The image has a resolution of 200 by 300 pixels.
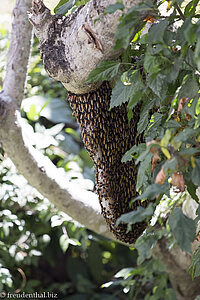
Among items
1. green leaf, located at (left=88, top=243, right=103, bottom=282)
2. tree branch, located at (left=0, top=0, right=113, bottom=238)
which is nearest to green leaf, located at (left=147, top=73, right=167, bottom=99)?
tree branch, located at (left=0, top=0, right=113, bottom=238)

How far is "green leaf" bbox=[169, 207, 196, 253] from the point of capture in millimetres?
512

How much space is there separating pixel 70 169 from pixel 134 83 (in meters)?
1.27

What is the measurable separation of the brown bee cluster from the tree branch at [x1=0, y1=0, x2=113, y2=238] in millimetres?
438

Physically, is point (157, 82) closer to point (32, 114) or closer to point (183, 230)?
point (183, 230)

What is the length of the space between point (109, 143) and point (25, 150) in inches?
19.8

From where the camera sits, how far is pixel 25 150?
1.32 m

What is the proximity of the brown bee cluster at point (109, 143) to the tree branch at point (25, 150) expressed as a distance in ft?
1.44

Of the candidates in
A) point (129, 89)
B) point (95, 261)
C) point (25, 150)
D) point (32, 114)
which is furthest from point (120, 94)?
point (95, 261)

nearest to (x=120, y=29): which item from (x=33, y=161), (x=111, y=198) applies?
(x=111, y=198)

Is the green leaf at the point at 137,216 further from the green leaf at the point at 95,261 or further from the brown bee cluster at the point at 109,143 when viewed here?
the green leaf at the point at 95,261

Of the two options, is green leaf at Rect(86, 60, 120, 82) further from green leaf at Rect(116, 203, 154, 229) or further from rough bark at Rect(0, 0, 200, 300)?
rough bark at Rect(0, 0, 200, 300)

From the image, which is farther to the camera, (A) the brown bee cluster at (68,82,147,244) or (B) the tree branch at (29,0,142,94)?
(A) the brown bee cluster at (68,82,147,244)

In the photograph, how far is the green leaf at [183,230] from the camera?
512 millimetres

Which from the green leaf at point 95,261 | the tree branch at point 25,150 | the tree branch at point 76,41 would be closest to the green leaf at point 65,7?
the tree branch at point 76,41
